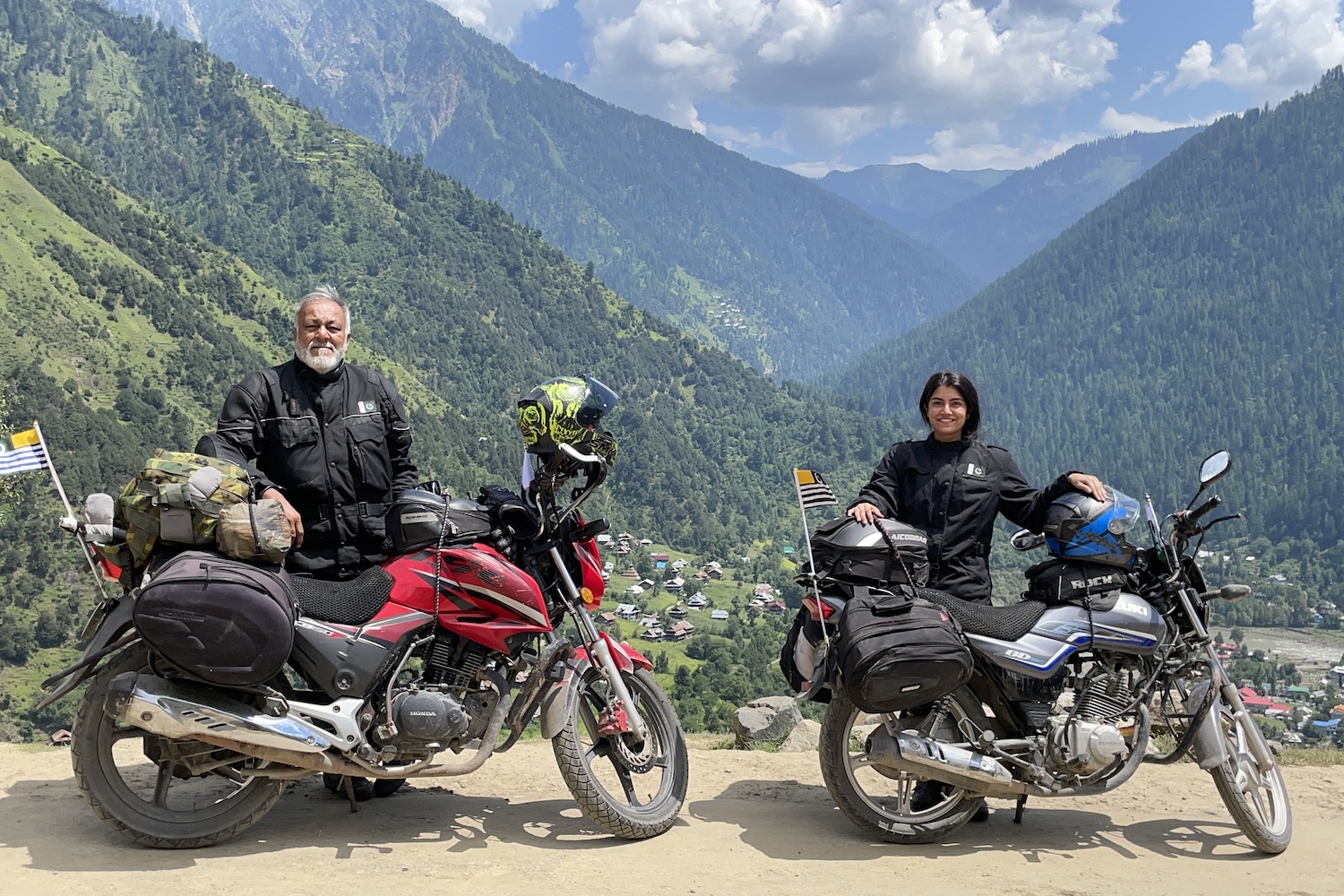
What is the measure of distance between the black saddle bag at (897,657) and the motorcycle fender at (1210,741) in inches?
51.4

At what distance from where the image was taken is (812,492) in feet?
19.1

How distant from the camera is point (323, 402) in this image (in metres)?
5.34

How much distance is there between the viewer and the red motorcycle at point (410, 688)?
4.69m

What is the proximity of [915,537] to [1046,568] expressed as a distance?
85 centimetres

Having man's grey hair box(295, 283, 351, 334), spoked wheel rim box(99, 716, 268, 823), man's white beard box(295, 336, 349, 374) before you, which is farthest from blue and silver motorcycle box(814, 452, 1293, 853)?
man's grey hair box(295, 283, 351, 334)

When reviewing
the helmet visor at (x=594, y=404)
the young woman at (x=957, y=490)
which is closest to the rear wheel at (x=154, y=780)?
the helmet visor at (x=594, y=404)

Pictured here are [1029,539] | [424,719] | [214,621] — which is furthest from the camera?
[1029,539]

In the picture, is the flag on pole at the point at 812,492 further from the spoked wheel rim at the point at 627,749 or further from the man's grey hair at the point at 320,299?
the man's grey hair at the point at 320,299

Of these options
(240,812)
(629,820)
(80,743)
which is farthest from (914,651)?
(80,743)

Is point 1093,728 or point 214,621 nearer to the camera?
point 214,621

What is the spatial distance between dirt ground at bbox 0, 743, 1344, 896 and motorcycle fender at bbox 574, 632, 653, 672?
33.1 inches

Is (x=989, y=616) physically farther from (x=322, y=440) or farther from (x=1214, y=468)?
(x=322, y=440)

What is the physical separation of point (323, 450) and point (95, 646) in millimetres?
1324

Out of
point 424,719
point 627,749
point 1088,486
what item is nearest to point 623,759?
point 627,749
